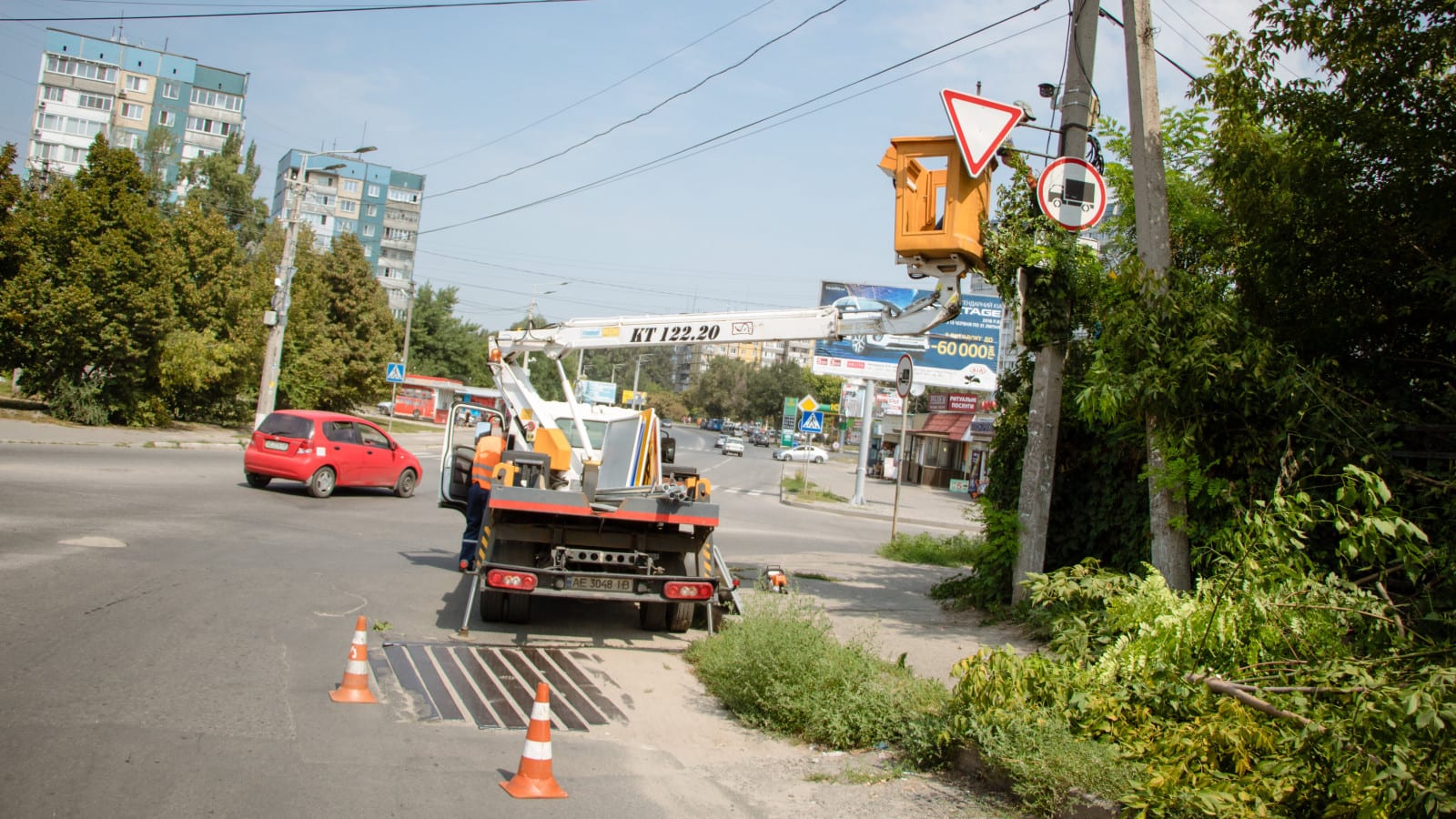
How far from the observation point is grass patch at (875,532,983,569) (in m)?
17.0

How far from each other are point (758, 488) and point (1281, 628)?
1329 inches

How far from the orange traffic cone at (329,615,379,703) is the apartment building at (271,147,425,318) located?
3659 inches

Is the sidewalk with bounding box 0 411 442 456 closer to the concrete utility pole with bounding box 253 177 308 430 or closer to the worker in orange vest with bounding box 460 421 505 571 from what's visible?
the concrete utility pole with bounding box 253 177 308 430

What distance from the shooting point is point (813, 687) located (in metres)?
6.68

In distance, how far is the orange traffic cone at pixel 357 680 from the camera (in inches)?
255

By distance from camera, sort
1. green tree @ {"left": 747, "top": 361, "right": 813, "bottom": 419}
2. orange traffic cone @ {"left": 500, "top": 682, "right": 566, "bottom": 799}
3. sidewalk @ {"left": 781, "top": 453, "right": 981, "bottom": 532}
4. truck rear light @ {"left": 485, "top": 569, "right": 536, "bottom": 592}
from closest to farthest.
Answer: orange traffic cone @ {"left": 500, "top": 682, "right": 566, "bottom": 799} < truck rear light @ {"left": 485, "top": 569, "right": 536, "bottom": 592} < sidewalk @ {"left": 781, "top": 453, "right": 981, "bottom": 532} < green tree @ {"left": 747, "top": 361, "right": 813, "bottom": 419}

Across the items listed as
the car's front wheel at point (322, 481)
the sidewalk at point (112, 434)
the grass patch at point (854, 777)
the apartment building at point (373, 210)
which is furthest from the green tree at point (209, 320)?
the apartment building at point (373, 210)

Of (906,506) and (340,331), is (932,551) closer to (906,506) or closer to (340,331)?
(906,506)

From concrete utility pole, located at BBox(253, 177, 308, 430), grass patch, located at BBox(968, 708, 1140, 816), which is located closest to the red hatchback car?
concrete utility pole, located at BBox(253, 177, 308, 430)

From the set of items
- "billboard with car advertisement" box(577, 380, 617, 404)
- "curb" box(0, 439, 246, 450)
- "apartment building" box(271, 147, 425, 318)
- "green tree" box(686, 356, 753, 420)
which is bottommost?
"curb" box(0, 439, 246, 450)

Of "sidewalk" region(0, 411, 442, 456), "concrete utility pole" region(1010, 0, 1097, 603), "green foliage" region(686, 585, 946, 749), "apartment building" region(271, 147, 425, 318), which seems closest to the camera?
"green foliage" region(686, 585, 946, 749)

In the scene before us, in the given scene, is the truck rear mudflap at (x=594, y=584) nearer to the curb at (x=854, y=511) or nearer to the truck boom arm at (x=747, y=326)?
the truck boom arm at (x=747, y=326)

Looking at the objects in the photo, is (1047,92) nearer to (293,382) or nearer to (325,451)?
(325,451)

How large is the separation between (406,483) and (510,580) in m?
13.7
